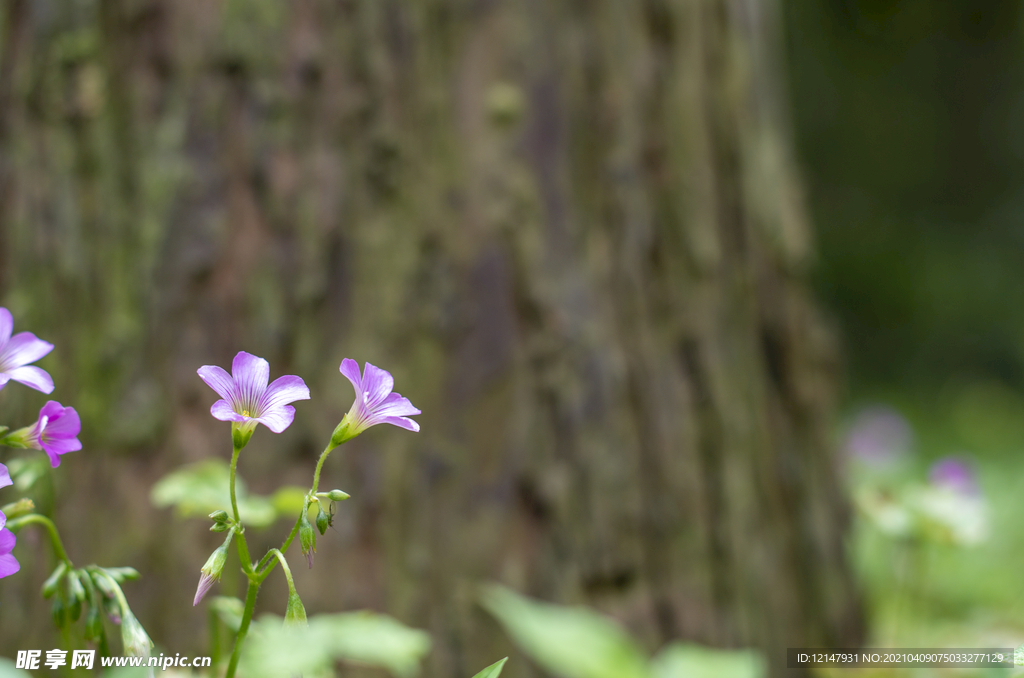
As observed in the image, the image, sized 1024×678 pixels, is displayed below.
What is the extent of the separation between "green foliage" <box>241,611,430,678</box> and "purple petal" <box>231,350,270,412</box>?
0.49 feet

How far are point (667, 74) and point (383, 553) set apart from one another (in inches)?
42.1

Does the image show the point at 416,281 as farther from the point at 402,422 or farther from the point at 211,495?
the point at 402,422

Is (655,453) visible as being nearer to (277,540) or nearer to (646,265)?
(646,265)

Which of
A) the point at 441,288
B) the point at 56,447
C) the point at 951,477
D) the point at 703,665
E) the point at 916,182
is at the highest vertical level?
the point at 916,182

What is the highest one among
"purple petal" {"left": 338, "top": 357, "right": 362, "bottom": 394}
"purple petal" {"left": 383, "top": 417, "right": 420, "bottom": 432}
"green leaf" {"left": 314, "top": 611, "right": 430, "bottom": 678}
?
"purple petal" {"left": 338, "top": 357, "right": 362, "bottom": 394}

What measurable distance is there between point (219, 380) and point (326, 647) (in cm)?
18

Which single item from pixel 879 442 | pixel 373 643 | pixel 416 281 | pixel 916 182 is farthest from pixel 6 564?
pixel 916 182

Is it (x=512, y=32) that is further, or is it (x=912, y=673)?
(x=912, y=673)

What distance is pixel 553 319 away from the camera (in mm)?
1331

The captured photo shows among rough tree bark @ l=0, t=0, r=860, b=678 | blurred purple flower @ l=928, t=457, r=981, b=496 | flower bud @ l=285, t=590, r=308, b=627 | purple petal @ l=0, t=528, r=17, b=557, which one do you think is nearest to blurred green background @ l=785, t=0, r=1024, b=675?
blurred purple flower @ l=928, t=457, r=981, b=496

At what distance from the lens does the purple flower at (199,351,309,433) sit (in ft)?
1.57

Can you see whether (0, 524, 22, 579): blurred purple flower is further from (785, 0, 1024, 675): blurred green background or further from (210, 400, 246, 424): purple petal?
(785, 0, 1024, 675): blurred green background

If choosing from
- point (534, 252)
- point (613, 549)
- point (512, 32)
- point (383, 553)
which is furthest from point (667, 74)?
point (383, 553)

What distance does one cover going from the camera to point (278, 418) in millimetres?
474
